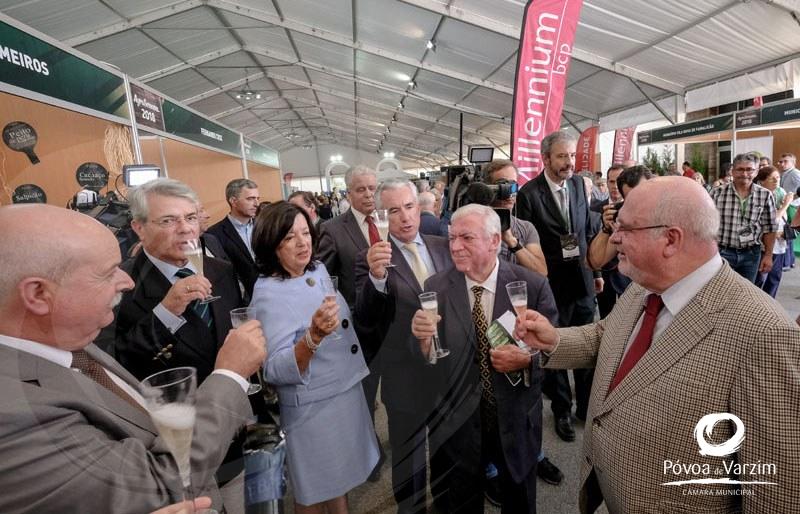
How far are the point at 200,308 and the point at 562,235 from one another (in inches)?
81.8

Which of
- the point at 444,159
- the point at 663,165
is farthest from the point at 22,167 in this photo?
the point at 444,159

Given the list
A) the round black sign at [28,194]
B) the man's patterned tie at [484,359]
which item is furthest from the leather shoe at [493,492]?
the round black sign at [28,194]

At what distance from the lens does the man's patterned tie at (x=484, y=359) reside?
5.25ft

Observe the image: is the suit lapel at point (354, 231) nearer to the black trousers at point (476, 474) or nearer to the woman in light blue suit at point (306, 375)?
the woman in light blue suit at point (306, 375)

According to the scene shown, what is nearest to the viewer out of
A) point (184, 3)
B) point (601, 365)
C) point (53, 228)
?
point (53, 228)

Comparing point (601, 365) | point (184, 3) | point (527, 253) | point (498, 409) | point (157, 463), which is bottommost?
point (498, 409)

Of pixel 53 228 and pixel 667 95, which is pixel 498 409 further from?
pixel 667 95

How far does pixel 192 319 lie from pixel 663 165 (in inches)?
504

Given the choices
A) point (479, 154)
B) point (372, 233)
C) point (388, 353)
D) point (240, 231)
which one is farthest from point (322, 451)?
point (479, 154)

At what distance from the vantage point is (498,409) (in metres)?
1.56

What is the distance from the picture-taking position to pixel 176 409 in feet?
2.43

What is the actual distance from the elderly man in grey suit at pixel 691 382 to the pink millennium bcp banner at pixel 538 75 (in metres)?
2.19

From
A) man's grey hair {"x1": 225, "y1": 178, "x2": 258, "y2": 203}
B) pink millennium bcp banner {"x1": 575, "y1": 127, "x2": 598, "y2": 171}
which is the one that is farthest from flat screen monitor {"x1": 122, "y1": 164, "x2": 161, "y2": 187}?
pink millennium bcp banner {"x1": 575, "y1": 127, "x2": 598, "y2": 171}

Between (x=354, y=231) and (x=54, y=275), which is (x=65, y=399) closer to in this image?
(x=54, y=275)
